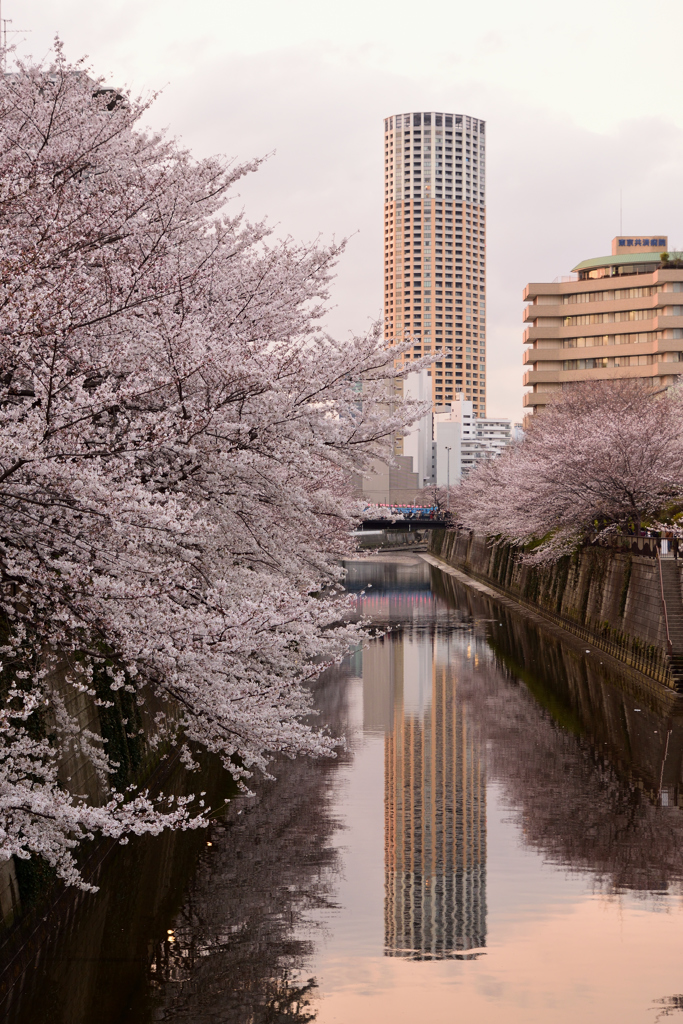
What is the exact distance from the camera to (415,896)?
666 inches

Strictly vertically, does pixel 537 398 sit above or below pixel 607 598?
above

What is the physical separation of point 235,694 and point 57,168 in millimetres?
7398

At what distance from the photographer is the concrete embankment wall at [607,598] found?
35.2 m

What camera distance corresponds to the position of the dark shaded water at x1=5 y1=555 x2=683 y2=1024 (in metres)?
Result: 13.1

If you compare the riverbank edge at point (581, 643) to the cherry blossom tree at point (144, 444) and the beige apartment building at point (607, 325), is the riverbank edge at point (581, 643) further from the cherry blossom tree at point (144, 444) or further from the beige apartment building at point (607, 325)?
the beige apartment building at point (607, 325)

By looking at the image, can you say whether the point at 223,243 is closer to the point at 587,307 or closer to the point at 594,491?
the point at 594,491

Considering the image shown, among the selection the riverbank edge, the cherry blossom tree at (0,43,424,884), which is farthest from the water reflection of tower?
the riverbank edge

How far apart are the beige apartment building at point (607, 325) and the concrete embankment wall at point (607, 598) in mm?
36542

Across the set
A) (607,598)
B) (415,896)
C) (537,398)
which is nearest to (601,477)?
(607,598)

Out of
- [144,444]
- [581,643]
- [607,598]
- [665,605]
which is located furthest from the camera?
[581,643]

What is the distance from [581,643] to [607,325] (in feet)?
210

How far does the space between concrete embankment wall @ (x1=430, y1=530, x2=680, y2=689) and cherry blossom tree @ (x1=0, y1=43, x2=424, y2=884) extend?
20092mm

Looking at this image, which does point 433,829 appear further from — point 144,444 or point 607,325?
point 607,325

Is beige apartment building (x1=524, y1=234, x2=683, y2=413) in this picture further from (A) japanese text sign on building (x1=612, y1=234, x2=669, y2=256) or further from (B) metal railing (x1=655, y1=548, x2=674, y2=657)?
(B) metal railing (x1=655, y1=548, x2=674, y2=657)
